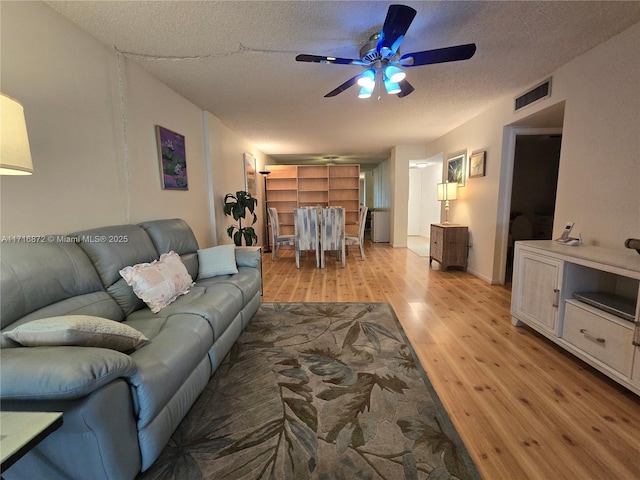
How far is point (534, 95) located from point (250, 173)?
181 inches

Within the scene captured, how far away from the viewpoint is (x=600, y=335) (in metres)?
1.63

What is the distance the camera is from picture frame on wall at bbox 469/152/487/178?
12.1 ft

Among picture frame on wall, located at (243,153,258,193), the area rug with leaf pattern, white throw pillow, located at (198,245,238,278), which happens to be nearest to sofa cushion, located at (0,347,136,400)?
the area rug with leaf pattern

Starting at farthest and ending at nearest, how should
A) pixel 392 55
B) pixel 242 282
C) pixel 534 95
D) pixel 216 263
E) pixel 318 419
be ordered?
pixel 534 95, pixel 216 263, pixel 242 282, pixel 392 55, pixel 318 419

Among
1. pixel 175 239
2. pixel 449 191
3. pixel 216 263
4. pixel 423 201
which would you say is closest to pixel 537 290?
pixel 449 191

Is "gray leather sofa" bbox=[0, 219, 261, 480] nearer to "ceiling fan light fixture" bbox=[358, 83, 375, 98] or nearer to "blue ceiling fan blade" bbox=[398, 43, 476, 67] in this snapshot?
"ceiling fan light fixture" bbox=[358, 83, 375, 98]

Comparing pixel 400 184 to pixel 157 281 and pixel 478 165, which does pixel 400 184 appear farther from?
pixel 157 281

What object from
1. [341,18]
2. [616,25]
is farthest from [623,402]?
[341,18]

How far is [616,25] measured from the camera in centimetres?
184

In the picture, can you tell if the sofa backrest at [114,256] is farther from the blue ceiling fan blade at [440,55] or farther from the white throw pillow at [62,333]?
the blue ceiling fan blade at [440,55]

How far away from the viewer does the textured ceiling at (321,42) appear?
168 cm

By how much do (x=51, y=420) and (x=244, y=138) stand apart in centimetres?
506

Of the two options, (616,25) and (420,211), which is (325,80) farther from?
(420,211)

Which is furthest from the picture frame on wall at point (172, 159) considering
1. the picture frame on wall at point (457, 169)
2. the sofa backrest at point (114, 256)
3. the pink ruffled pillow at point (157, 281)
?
the picture frame on wall at point (457, 169)
